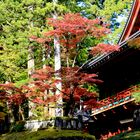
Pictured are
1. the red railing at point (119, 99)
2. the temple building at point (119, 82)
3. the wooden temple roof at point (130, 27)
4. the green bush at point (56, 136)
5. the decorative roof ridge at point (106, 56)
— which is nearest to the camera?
the green bush at point (56, 136)

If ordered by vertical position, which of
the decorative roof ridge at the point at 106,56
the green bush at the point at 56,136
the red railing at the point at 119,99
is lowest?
the green bush at the point at 56,136

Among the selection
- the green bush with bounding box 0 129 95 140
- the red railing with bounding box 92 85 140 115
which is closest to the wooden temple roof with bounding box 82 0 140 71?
the red railing with bounding box 92 85 140 115

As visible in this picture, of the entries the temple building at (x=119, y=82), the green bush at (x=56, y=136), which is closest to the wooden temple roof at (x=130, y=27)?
the temple building at (x=119, y=82)

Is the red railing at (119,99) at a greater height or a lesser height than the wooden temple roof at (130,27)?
lesser

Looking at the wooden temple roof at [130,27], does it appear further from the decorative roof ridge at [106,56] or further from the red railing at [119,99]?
the red railing at [119,99]

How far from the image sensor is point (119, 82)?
67.6ft

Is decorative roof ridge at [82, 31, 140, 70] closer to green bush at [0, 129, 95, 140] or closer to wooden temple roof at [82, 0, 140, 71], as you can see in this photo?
wooden temple roof at [82, 0, 140, 71]

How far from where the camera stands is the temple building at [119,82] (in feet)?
58.0

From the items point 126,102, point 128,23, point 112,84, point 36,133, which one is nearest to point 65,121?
point 36,133

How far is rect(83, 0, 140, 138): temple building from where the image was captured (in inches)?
696

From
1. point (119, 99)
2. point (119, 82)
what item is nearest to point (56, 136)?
point (119, 99)

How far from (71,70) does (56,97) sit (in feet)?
5.27

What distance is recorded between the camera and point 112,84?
21.5m

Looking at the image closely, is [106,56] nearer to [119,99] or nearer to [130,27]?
[119,99]
